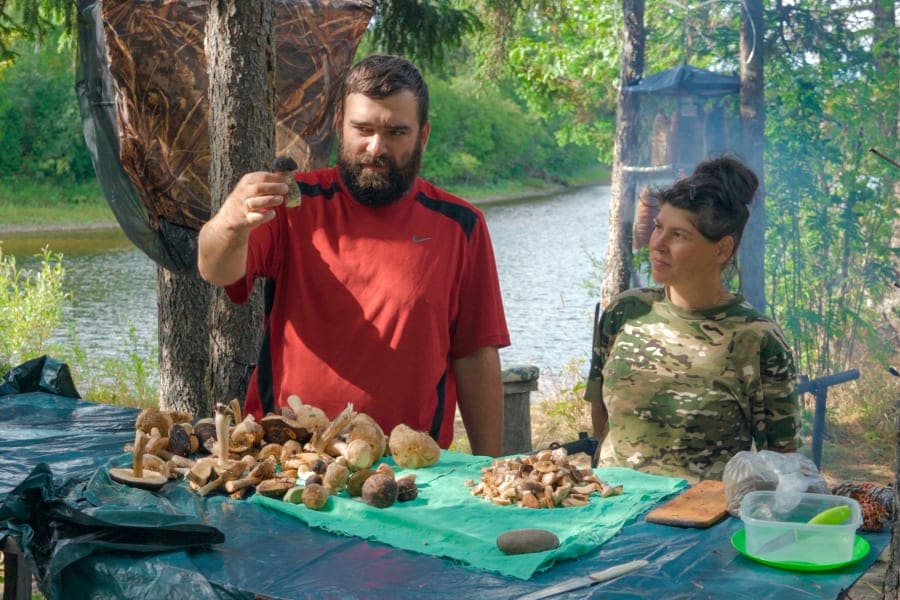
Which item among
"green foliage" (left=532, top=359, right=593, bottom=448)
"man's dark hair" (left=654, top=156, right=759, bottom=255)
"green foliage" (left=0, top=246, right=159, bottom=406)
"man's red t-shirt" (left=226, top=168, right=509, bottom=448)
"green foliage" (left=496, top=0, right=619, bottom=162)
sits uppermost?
"green foliage" (left=496, top=0, right=619, bottom=162)

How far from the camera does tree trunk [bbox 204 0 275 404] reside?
4.12m

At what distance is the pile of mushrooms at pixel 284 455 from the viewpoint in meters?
2.32

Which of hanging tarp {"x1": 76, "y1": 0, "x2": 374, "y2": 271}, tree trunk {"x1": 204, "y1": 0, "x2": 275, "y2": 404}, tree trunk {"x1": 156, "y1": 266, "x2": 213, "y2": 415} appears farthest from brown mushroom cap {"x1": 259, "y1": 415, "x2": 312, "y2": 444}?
tree trunk {"x1": 156, "y1": 266, "x2": 213, "y2": 415}

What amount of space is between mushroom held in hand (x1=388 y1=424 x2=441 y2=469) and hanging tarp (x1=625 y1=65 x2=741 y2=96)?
489 cm

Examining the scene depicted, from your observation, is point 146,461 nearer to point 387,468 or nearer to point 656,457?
point 387,468

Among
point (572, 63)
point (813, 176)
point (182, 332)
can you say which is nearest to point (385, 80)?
point (182, 332)

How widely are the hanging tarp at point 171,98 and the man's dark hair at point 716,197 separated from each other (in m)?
2.28

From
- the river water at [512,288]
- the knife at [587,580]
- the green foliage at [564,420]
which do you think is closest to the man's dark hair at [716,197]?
the knife at [587,580]

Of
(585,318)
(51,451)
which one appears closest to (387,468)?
(51,451)

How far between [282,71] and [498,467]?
2.96m

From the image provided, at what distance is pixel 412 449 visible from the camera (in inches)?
99.8

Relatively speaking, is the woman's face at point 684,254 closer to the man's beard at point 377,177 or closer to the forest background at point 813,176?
the man's beard at point 377,177

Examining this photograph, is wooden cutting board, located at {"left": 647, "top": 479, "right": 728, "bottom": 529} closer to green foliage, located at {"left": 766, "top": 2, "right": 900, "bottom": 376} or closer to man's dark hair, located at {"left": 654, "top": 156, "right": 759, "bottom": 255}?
man's dark hair, located at {"left": 654, "top": 156, "right": 759, "bottom": 255}

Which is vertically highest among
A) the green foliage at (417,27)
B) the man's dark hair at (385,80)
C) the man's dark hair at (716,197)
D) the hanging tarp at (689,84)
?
the green foliage at (417,27)
